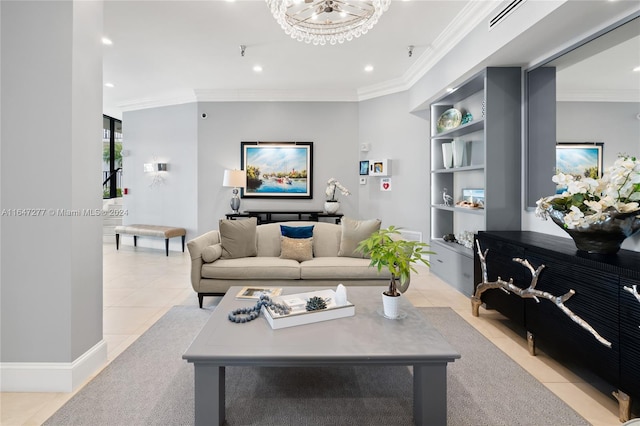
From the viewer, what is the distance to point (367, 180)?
5.94m

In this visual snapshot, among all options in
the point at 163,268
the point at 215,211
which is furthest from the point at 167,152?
the point at 163,268

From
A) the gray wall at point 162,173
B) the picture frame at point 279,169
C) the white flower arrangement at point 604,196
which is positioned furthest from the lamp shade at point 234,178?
the white flower arrangement at point 604,196

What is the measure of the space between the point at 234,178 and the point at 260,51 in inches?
84.0

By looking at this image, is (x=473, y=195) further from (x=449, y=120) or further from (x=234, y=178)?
(x=234, y=178)

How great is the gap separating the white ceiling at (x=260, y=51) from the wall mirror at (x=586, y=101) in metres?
0.07

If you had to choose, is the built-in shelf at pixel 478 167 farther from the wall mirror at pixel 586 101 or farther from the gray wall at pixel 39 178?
the gray wall at pixel 39 178

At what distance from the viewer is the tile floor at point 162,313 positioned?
184 cm

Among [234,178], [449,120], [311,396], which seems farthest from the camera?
[234,178]

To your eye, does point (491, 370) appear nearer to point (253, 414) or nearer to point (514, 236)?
point (514, 236)

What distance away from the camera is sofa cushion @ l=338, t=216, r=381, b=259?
147 inches

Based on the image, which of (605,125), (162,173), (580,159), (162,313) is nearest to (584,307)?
Result: (580,159)

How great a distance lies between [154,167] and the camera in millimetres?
6637

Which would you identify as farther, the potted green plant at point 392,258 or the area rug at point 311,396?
the potted green plant at point 392,258

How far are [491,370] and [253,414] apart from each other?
5.23 ft
